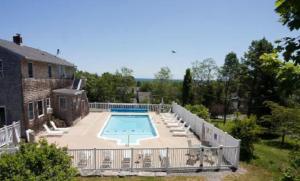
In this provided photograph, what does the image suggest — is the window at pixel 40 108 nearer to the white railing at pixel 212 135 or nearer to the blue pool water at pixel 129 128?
the blue pool water at pixel 129 128

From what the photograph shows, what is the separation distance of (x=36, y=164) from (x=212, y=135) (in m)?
10.4

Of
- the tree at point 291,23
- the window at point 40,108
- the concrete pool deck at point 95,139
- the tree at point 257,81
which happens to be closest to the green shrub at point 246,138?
the concrete pool deck at point 95,139

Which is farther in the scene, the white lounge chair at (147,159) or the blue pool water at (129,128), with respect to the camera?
the blue pool water at (129,128)

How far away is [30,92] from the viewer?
49.7 ft

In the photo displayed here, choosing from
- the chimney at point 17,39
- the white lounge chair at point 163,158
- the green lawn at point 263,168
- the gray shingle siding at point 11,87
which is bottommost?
the green lawn at point 263,168

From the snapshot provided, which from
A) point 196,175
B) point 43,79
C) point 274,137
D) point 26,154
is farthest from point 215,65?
point 26,154

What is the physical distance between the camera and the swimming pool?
16.8m

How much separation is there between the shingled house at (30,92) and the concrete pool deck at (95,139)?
157 centimetres

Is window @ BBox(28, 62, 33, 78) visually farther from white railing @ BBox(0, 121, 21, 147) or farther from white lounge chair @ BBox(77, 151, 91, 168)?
white lounge chair @ BBox(77, 151, 91, 168)

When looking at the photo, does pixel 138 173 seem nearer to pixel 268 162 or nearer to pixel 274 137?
pixel 268 162

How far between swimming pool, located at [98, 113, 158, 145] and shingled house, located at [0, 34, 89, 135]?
3.21 metres

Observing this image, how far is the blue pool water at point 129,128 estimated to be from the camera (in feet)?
56.2

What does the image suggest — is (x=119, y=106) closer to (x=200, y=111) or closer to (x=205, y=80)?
(x=200, y=111)

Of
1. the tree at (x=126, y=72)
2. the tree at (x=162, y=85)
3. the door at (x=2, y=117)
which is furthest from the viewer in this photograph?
the tree at (x=162, y=85)
